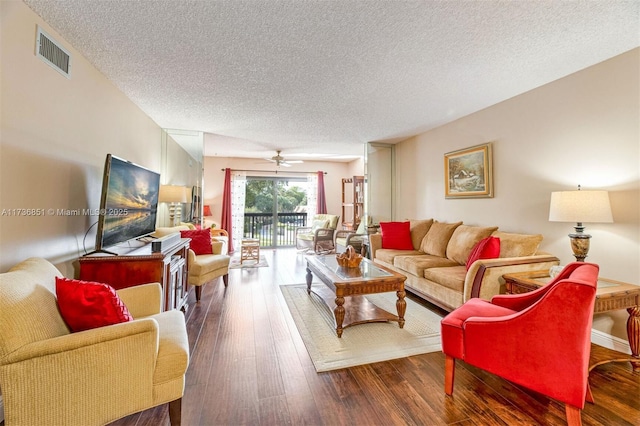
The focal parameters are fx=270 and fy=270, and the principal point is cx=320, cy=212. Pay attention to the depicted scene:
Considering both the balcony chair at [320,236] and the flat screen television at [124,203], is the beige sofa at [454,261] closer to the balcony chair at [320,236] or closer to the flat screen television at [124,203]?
the balcony chair at [320,236]

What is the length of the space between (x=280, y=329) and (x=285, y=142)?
370 centimetres

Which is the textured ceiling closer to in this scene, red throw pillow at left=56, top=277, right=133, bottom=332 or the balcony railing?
red throw pillow at left=56, top=277, right=133, bottom=332

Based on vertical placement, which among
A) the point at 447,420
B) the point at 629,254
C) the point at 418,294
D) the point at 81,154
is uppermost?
the point at 81,154

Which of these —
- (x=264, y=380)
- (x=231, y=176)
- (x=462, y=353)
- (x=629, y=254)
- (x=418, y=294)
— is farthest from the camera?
(x=231, y=176)

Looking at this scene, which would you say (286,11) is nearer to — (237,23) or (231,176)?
(237,23)

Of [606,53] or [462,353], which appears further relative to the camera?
[606,53]

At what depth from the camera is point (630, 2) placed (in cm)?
169

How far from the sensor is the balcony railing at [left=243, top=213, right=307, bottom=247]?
7.45 metres

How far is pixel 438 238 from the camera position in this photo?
379 centimetres

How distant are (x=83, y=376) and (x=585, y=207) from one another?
3414mm

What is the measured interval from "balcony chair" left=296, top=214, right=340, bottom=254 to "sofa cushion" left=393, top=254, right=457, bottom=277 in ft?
8.82

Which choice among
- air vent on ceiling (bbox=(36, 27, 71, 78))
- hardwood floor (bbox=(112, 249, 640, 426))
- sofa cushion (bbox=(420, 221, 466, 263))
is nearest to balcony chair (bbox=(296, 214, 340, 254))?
sofa cushion (bbox=(420, 221, 466, 263))

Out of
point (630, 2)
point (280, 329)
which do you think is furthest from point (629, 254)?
point (280, 329)

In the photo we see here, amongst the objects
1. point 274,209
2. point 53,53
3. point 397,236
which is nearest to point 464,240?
point 397,236
